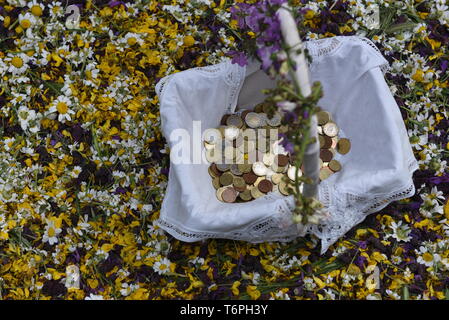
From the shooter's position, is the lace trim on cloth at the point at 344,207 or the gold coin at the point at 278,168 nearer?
the lace trim on cloth at the point at 344,207

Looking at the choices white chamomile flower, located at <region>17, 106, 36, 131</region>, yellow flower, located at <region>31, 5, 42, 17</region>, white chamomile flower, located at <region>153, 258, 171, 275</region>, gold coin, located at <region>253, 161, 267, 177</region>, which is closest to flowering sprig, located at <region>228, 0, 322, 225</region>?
gold coin, located at <region>253, 161, 267, 177</region>

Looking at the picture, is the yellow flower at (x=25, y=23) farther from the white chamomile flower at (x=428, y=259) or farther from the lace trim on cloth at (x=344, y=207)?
the white chamomile flower at (x=428, y=259)

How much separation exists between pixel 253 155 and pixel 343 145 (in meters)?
0.30

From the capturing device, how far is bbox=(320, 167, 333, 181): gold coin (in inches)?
57.3

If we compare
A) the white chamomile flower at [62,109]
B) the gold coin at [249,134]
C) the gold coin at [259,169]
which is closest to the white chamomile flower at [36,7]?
the white chamomile flower at [62,109]

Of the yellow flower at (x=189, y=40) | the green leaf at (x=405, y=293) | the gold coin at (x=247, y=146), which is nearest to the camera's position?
the green leaf at (x=405, y=293)

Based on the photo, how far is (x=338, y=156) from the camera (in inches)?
59.5

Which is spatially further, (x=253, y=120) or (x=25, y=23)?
(x=25, y=23)

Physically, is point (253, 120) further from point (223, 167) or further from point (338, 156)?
point (338, 156)

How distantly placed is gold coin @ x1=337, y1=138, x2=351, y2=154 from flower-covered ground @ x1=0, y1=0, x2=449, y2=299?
0.75 feet

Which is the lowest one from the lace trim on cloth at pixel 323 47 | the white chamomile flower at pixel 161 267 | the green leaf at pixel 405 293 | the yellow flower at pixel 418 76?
the green leaf at pixel 405 293

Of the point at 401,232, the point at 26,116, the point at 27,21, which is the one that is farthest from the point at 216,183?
the point at 27,21

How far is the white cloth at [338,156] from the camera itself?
1.26 m

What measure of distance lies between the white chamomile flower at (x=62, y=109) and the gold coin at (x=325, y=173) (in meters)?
0.89
